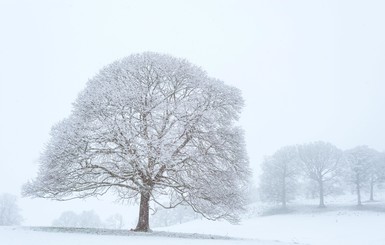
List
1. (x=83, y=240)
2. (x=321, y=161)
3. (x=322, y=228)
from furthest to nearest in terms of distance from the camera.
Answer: (x=321, y=161)
(x=322, y=228)
(x=83, y=240)

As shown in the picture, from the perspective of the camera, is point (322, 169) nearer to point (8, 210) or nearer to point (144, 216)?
point (144, 216)

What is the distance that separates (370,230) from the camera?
3622cm

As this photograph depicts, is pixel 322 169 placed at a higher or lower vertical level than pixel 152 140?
lower

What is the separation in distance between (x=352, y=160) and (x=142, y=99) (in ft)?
188

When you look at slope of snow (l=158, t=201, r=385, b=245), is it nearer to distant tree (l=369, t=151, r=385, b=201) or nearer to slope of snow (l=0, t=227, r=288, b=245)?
distant tree (l=369, t=151, r=385, b=201)

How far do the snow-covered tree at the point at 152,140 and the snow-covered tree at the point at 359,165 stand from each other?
5014 cm

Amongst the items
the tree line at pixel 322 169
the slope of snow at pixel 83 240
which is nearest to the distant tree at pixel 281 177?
the tree line at pixel 322 169

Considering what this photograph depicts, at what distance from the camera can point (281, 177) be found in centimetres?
6900

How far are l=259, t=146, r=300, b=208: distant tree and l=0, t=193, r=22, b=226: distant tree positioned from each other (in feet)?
183

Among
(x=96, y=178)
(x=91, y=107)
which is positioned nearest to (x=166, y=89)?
(x=91, y=107)

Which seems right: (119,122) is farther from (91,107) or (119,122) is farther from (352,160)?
(352,160)

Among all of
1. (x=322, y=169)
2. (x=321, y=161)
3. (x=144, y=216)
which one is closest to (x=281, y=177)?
(x=322, y=169)

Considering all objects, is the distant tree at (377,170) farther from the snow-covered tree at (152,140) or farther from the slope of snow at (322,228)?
the snow-covered tree at (152,140)

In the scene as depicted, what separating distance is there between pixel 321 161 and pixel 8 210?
226 feet
